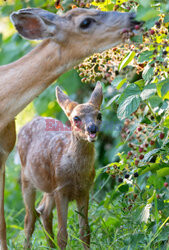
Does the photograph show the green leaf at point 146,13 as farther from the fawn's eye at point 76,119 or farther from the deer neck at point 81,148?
the deer neck at point 81,148

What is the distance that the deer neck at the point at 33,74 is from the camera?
14.9ft

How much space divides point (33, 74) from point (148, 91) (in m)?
0.99

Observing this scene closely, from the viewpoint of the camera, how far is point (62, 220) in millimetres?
5137

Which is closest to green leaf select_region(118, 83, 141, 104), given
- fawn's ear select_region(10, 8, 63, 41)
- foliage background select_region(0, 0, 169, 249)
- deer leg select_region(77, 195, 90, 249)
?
foliage background select_region(0, 0, 169, 249)

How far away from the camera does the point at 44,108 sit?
25.7 ft

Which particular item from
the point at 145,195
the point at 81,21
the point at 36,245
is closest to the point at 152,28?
the point at 81,21

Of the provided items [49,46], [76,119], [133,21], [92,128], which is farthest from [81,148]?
[133,21]

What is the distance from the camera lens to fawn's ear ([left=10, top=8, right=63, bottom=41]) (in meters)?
4.56

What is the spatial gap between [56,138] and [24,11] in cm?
157

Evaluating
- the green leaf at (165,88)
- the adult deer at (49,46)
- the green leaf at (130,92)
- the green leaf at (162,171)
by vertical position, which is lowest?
the green leaf at (162,171)

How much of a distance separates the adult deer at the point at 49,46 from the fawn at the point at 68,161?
63 centimetres

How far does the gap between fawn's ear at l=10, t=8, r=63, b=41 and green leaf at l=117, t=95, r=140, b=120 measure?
2.71 ft

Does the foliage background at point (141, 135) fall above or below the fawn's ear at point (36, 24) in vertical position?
below

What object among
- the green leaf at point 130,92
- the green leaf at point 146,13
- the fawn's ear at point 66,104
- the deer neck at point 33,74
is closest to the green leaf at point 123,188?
the green leaf at point 130,92
